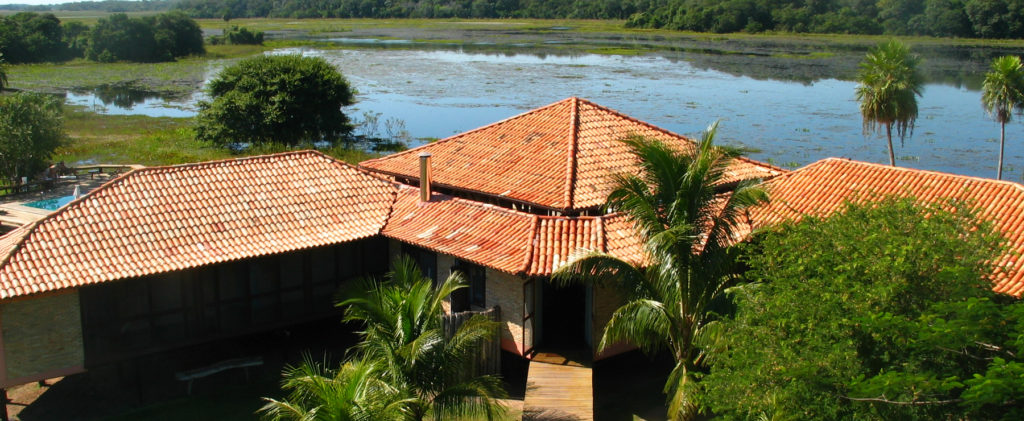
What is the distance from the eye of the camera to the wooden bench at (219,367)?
51.0 ft

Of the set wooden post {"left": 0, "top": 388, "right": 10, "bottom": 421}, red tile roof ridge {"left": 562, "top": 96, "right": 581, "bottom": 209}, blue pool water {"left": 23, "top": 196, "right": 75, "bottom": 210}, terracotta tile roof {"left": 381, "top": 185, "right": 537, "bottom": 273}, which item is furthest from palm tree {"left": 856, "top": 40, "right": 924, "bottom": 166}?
wooden post {"left": 0, "top": 388, "right": 10, "bottom": 421}

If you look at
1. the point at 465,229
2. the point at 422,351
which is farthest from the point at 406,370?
the point at 465,229

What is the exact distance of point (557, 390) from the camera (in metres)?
14.4

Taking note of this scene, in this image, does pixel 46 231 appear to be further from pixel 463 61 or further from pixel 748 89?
pixel 463 61

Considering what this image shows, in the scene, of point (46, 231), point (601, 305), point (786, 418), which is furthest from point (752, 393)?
point (46, 231)

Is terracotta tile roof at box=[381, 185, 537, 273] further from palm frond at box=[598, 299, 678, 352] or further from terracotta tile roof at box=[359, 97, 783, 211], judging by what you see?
palm frond at box=[598, 299, 678, 352]

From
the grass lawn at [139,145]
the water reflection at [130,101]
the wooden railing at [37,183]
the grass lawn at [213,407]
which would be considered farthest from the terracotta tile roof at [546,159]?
the water reflection at [130,101]

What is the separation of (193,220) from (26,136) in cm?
1804

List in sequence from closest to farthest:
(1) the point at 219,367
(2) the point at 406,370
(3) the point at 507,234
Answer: (2) the point at 406,370, (1) the point at 219,367, (3) the point at 507,234

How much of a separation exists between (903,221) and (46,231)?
13.5 meters

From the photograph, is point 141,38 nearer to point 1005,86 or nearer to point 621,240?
point 1005,86

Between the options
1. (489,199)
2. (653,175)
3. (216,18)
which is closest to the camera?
(653,175)

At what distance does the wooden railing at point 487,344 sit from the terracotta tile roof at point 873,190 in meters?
5.62

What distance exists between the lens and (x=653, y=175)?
12.8m
